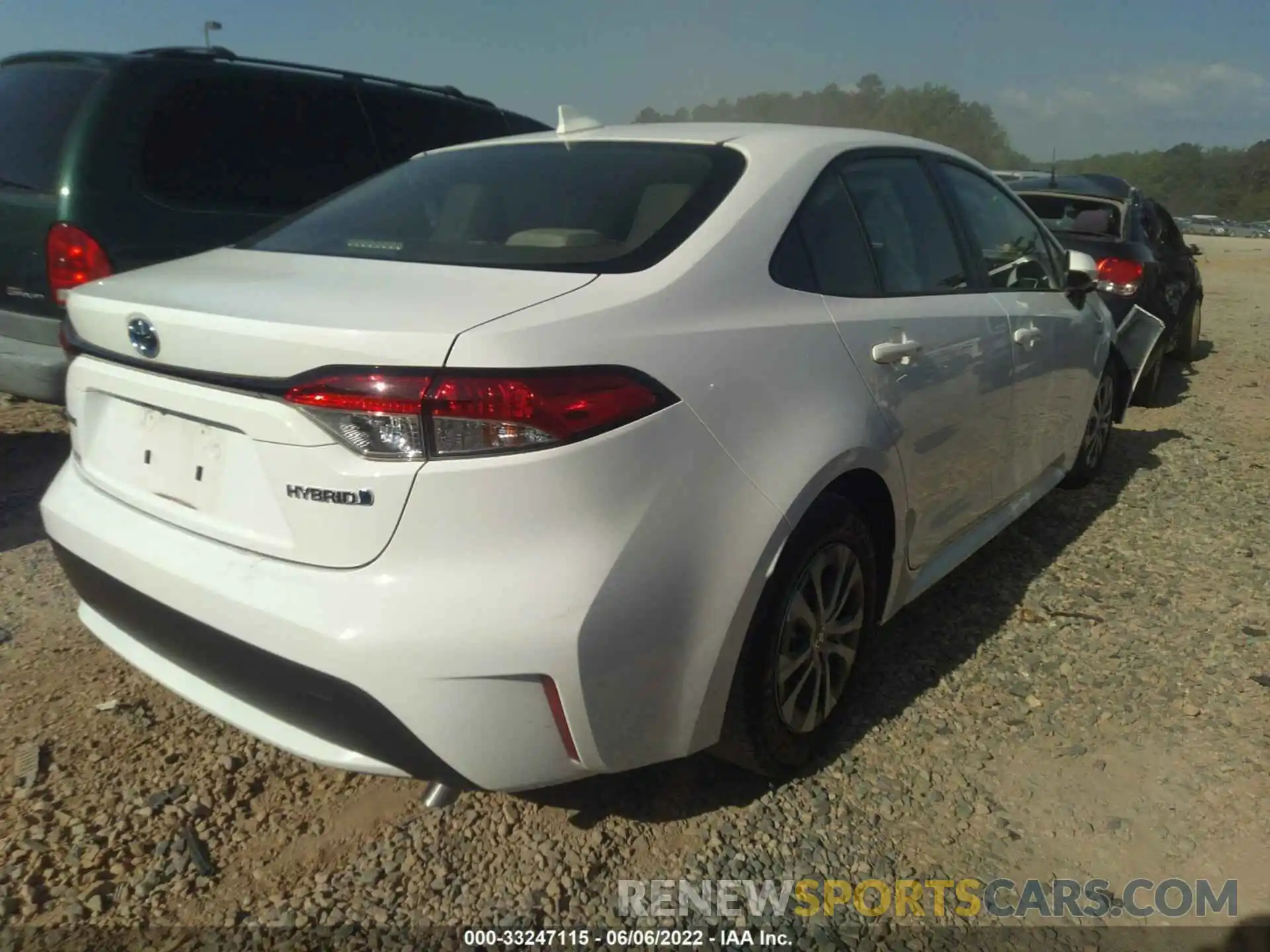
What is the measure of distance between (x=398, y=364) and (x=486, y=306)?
21 centimetres

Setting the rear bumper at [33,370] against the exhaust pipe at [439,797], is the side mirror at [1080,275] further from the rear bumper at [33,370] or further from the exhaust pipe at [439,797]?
the rear bumper at [33,370]

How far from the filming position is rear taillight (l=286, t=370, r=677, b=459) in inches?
65.3

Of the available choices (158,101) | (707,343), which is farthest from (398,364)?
(158,101)

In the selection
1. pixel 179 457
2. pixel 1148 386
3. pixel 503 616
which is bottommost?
pixel 1148 386

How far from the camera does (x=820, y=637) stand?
7.97ft

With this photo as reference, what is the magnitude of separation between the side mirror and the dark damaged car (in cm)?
201

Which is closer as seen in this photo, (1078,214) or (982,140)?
(1078,214)

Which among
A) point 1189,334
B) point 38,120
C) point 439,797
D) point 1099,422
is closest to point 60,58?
point 38,120

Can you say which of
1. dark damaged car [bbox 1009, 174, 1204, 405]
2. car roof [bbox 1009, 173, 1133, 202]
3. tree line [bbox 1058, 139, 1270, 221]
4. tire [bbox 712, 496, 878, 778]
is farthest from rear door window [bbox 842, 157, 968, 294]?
tree line [bbox 1058, 139, 1270, 221]

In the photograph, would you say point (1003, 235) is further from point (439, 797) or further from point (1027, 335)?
point (439, 797)

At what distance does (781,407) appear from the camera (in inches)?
82.0

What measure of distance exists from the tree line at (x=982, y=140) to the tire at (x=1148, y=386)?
2124 mm

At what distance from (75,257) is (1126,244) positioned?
20.3ft

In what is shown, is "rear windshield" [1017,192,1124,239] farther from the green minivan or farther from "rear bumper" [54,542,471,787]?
"rear bumper" [54,542,471,787]
